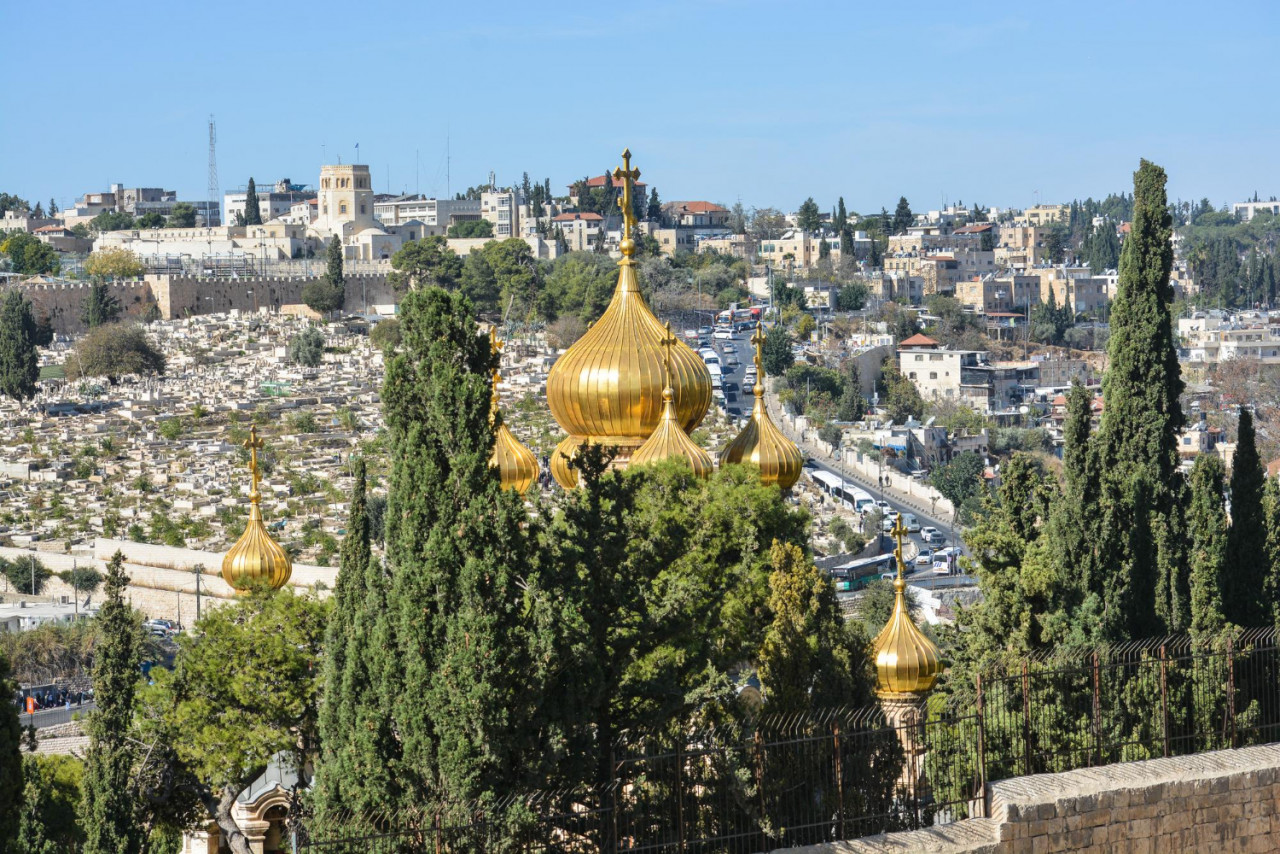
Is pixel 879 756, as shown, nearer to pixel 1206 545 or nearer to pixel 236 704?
pixel 236 704

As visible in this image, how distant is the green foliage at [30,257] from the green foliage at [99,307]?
45.0 ft

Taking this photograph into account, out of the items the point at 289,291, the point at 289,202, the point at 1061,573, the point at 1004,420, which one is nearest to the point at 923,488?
the point at 1004,420

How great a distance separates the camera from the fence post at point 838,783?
945cm

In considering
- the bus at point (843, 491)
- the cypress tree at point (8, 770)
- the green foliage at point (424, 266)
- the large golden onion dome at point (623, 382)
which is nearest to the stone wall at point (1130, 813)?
the cypress tree at point (8, 770)

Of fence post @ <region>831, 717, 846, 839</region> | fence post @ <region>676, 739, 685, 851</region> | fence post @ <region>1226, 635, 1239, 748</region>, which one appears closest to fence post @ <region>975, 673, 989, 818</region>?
fence post @ <region>831, 717, 846, 839</region>

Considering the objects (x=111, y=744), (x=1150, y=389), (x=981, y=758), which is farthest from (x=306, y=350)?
(x=981, y=758)

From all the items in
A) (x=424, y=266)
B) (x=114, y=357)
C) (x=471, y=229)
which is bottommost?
(x=114, y=357)

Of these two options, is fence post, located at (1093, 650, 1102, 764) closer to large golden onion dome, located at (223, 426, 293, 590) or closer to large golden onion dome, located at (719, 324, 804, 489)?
large golden onion dome, located at (719, 324, 804, 489)

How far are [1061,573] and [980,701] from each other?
2789mm

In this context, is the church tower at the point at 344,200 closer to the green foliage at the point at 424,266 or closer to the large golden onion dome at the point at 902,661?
the green foliage at the point at 424,266

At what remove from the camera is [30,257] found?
9919 cm

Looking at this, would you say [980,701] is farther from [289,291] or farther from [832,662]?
[289,291]

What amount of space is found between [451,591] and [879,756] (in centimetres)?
278

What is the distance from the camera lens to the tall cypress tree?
13859mm
